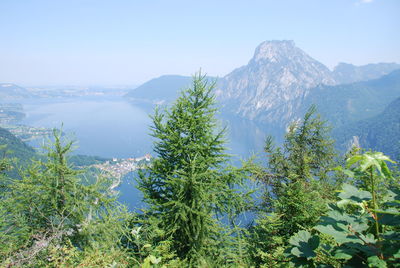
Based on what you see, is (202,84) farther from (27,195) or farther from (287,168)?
(27,195)

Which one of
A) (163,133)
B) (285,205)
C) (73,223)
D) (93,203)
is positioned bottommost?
(73,223)

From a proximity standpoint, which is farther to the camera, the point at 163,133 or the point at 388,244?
the point at 163,133

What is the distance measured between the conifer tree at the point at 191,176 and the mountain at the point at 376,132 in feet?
563

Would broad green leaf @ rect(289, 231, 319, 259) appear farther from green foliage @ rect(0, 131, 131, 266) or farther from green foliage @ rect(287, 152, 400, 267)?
green foliage @ rect(0, 131, 131, 266)

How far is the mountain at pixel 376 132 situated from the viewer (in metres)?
152

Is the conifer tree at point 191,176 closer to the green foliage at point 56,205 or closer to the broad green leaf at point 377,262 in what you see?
the green foliage at point 56,205

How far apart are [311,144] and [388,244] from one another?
36.7ft

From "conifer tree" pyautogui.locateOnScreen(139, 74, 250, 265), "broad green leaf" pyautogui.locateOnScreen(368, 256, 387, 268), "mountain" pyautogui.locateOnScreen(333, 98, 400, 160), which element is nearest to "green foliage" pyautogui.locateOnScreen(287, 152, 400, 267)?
"broad green leaf" pyautogui.locateOnScreen(368, 256, 387, 268)

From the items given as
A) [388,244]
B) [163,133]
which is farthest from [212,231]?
[388,244]

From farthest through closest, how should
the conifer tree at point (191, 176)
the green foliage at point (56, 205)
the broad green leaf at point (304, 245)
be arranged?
the green foliage at point (56, 205) < the conifer tree at point (191, 176) < the broad green leaf at point (304, 245)

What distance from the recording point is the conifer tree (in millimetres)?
6873

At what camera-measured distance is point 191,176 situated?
673cm

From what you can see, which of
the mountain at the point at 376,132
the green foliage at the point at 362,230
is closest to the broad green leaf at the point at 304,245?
the green foliage at the point at 362,230

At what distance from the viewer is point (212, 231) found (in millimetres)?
7516
